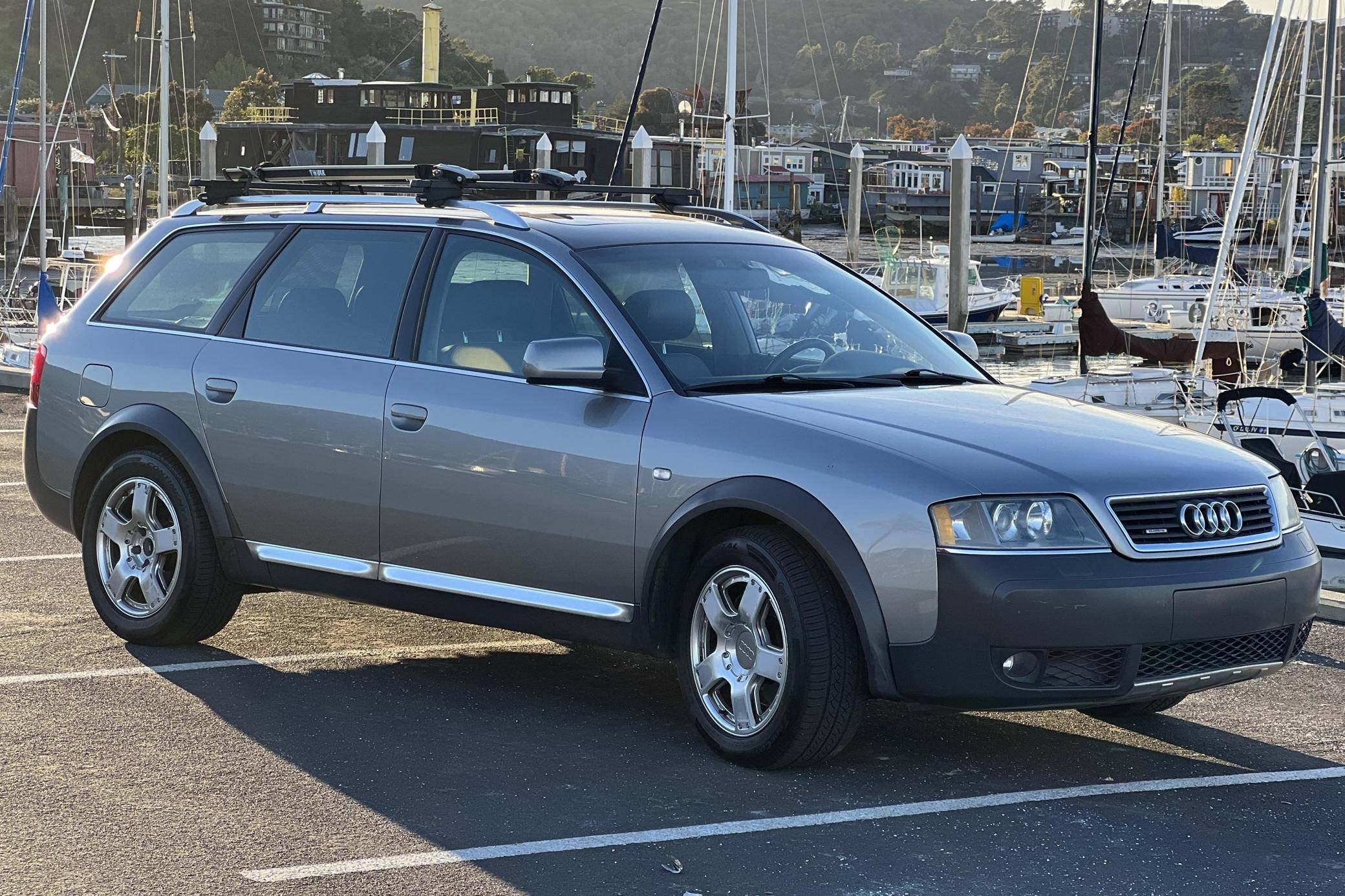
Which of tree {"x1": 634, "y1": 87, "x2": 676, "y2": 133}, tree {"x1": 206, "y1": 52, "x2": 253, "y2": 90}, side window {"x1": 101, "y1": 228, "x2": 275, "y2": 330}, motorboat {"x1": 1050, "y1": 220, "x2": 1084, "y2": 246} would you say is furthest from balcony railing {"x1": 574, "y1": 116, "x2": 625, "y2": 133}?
side window {"x1": 101, "y1": 228, "x2": 275, "y2": 330}

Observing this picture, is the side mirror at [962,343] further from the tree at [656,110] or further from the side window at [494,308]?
the tree at [656,110]

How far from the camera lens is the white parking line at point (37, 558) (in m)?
9.02

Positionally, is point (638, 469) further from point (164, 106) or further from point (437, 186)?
point (164, 106)

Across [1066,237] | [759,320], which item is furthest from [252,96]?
[759,320]

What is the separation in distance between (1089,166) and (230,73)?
122618 mm

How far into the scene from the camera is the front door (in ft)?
19.1

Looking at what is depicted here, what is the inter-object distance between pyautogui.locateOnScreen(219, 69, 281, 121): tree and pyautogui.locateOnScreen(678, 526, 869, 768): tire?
98.1m

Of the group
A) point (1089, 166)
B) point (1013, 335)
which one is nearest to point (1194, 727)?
point (1089, 166)

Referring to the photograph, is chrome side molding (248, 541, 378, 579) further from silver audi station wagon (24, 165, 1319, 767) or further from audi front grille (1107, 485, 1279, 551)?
audi front grille (1107, 485, 1279, 551)

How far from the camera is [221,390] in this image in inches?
272

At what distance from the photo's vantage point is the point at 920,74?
184 meters

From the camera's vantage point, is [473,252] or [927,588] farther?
[473,252]

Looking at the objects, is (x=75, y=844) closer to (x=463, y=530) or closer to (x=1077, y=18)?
(x=463, y=530)

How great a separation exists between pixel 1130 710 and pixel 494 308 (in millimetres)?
2666
